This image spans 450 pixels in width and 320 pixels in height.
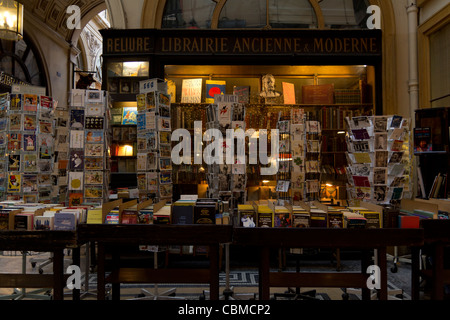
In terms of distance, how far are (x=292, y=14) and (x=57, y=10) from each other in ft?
25.1

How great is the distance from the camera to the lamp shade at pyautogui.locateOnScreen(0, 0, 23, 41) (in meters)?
5.30

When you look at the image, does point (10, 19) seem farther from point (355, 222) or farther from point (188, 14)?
point (355, 222)

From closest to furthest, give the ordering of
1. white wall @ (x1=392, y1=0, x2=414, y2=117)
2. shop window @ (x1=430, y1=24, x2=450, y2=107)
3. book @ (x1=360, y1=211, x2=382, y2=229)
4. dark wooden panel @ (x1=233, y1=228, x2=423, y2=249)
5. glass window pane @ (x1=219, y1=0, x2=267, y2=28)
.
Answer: dark wooden panel @ (x1=233, y1=228, x2=423, y2=249) → book @ (x1=360, y1=211, x2=382, y2=229) → shop window @ (x1=430, y1=24, x2=450, y2=107) → white wall @ (x1=392, y1=0, x2=414, y2=117) → glass window pane @ (x1=219, y1=0, x2=267, y2=28)

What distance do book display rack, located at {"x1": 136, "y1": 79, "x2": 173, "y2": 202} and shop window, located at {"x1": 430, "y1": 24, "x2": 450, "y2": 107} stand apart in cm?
461

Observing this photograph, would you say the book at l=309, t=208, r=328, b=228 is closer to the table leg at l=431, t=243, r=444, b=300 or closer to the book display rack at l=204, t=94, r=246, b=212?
the table leg at l=431, t=243, r=444, b=300

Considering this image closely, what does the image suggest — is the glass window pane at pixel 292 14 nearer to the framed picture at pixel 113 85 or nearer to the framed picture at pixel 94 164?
the framed picture at pixel 113 85

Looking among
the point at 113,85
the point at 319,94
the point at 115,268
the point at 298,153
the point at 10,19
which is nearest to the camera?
the point at 115,268

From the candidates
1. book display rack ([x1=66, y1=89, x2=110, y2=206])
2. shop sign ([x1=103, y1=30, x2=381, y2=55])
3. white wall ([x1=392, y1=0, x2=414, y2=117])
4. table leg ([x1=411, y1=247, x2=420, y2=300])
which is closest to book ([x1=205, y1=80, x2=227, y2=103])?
shop sign ([x1=103, y1=30, x2=381, y2=55])

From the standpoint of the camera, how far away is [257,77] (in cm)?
714

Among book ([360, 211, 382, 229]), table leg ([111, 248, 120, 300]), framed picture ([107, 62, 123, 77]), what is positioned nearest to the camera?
book ([360, 211, 382, 229])

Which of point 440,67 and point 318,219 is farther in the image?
point 440,67

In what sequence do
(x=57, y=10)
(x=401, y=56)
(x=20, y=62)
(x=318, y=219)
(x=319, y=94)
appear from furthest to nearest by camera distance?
1. (x=57, y=10)
2. (x=20, y=62)
3. (x=319, y=94)
4. (x=401, y=56)
5. (x=318, y=219)

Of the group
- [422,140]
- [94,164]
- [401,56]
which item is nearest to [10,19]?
[94,164]
